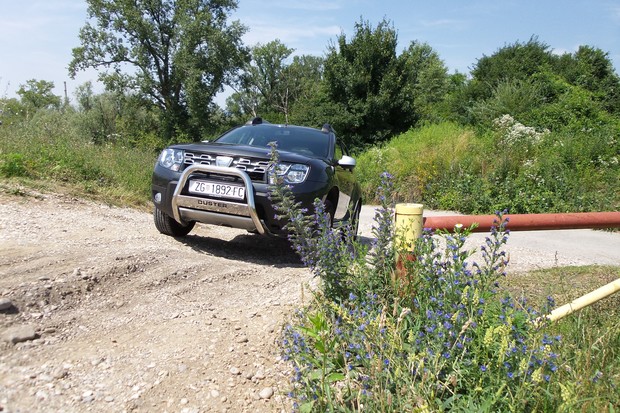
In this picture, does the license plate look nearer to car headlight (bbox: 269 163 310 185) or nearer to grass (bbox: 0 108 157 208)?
car headlight (bbox: 269 163 310 185)

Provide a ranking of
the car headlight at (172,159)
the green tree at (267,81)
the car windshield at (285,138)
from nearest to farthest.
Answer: the car headlight at (172,159)
the car windshield at (285,138)
the green tree at (267,81)

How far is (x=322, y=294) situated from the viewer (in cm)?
305

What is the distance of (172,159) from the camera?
17.8 ft

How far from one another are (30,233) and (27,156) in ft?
11.7

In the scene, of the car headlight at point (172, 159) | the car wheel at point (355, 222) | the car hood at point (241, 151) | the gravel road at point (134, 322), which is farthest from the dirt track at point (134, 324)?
the car hood at point (241, 151)

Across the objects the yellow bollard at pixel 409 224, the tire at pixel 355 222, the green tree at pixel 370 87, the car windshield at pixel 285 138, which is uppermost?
the green tree at pixel 370 87

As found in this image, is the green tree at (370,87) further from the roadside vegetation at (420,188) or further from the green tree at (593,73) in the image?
the green tree at (593,73)

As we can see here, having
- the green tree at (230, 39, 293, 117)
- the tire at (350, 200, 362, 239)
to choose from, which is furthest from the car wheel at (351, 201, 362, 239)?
the green tree at (230, 39, 293, 117)

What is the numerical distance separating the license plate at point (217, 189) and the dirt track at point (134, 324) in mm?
648

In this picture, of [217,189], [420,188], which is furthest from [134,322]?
[420,188]

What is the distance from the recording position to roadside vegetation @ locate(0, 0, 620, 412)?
82.6 inches

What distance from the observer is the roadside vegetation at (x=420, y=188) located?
2.10 meters

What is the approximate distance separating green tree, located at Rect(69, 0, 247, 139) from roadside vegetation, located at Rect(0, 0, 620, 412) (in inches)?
6.5

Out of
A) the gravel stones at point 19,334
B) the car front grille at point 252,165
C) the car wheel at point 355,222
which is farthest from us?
the car front grille at point 252,165
